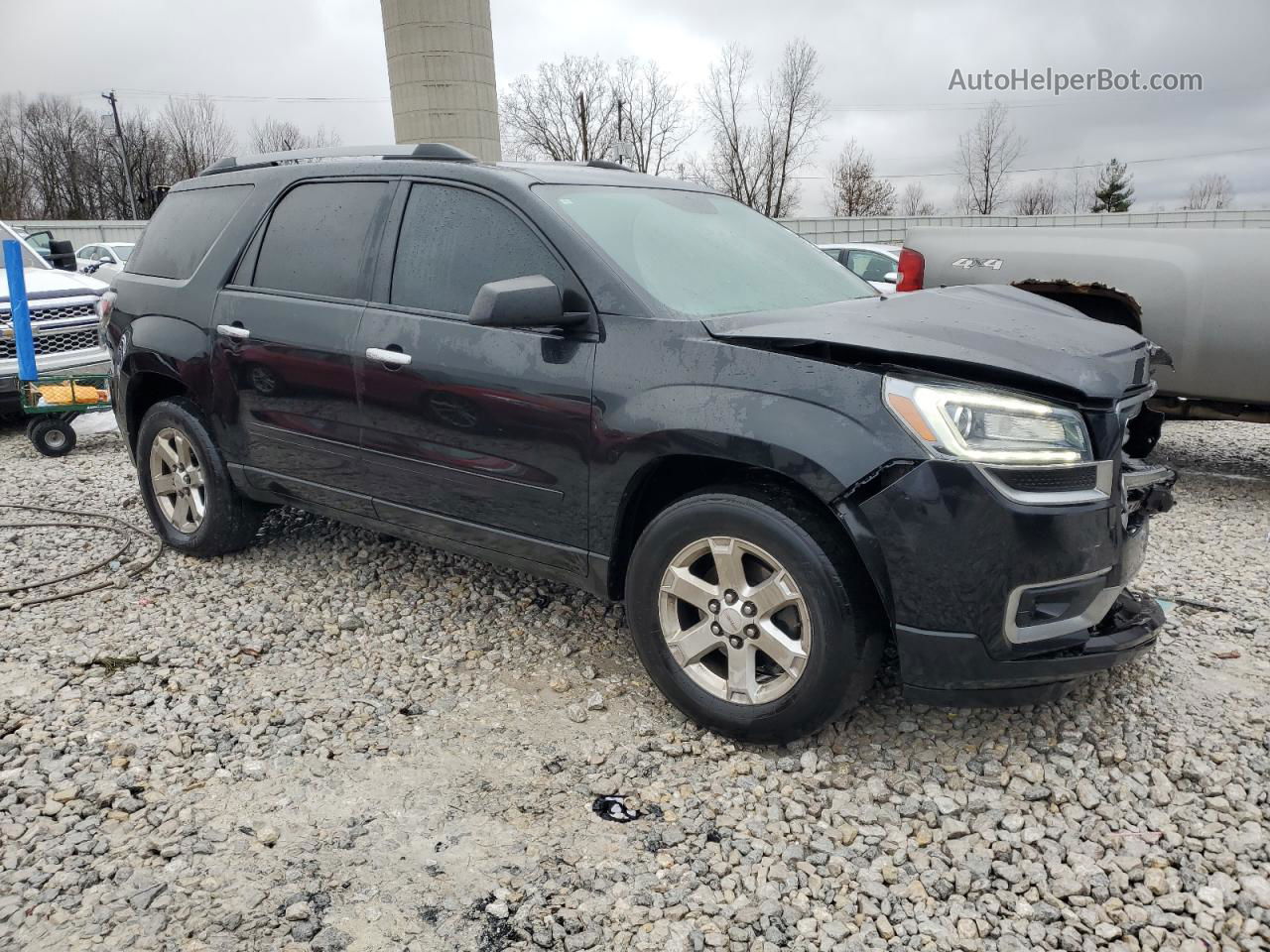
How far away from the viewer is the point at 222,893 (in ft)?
7.77

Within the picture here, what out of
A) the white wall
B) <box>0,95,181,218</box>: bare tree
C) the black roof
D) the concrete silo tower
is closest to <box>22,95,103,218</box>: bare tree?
<box>0,95,181,218</box>: bare tree

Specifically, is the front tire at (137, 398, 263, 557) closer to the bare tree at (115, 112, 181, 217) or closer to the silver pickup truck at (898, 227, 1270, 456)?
the silver pickup truck at (898, 227, 1270, 456)

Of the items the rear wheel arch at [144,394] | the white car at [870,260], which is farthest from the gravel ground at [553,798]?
the white car at [870,260]

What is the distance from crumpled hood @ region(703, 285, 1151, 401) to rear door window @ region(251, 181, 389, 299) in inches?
62.5

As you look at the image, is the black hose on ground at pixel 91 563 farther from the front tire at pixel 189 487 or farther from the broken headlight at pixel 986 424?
the broken headlight at pixel 986 424

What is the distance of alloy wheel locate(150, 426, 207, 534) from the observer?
181 inches

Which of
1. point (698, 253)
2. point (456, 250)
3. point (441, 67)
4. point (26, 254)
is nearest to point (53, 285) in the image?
point (26, 254)

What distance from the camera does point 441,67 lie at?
672 inches

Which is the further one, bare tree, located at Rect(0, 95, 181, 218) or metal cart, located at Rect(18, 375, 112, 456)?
bare tree, located at Rect(0, 95, 181, 218)

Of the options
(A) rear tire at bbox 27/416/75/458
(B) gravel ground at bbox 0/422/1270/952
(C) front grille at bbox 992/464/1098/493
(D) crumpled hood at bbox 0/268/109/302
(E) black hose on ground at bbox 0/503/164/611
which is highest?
(D) crumpled hood at bbox 0/268/109/302

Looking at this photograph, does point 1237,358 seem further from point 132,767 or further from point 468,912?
point 132,767

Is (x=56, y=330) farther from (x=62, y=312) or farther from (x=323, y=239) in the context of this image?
(x=323, y=239)

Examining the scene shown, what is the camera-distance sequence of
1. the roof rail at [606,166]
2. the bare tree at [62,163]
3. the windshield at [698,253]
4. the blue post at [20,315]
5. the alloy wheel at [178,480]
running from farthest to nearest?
the bare tree at [62,163]
the blue post at [20,315]
the alloy wheel at [178,480]
the roof rail at [606,166]
the windshield at [698,253]

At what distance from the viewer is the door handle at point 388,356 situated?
3.51 metres
